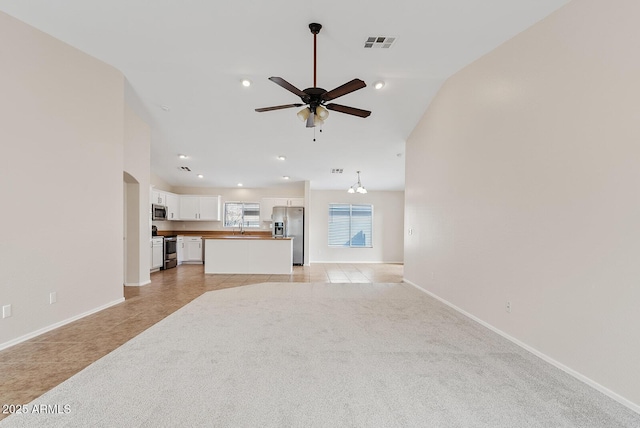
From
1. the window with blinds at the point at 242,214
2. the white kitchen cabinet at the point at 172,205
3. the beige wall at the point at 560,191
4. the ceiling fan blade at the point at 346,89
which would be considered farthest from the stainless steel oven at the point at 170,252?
the beige wall at the point at 560,191

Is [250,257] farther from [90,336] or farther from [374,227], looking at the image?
[374,227]

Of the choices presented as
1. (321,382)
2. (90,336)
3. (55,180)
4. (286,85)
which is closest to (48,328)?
(90,336)

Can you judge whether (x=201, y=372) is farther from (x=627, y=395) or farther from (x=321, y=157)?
(x=321, y=157)

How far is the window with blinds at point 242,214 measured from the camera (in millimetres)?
9945

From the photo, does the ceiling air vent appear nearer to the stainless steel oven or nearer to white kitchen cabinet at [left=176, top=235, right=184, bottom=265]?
the stainless steel oven

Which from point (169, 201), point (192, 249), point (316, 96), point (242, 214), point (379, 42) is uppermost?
point (379, 42)

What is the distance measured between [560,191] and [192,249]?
29.4ft

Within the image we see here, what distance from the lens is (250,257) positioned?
7.47 m

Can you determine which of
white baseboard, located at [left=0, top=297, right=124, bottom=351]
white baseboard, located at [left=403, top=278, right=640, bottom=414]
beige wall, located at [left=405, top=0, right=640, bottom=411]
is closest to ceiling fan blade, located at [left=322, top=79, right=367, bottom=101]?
beige wall, located at [left=405, top=0, right=640, bottom=411]

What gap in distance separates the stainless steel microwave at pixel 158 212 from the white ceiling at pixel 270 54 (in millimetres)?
1572

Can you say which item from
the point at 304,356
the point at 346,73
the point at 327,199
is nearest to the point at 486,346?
the point at 304,356

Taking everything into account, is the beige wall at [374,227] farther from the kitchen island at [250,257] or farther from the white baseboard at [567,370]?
the white baseboard at [567,370]

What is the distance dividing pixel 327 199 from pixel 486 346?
7688 millimetres

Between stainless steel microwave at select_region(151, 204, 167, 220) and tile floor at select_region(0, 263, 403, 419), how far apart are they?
1.70m
